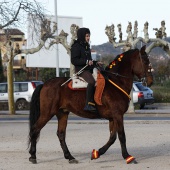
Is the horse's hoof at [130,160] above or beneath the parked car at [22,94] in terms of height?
above

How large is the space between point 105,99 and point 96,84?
0.35m

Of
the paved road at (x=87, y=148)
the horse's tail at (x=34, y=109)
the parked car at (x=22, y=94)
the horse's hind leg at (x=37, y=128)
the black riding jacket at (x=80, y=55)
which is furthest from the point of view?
the parked car at (x=22, y=94)

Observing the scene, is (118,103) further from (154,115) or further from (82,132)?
(154,115)

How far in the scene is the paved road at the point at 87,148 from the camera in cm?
1214


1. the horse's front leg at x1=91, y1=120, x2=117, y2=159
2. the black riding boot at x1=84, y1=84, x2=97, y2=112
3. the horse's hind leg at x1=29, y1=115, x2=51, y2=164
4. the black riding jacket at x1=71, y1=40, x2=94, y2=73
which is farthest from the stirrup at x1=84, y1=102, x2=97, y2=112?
the horse's hind leg at x1=29, y1=115, x2=51, y2=164

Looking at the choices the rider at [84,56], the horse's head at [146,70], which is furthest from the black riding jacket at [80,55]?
the horse's head at [146,70]

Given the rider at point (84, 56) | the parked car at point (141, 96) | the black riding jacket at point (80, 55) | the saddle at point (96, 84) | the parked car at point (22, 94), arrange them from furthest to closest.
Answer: the parked car at point (22, 94), the parked car at point (141, 96), the black riding jacket at point (80, 55), the rider at point (84, 56), the saddle at point (96, 84)

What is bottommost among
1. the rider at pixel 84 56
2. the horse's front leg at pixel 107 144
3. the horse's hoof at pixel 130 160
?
the horse's hoof at pixel 130 160

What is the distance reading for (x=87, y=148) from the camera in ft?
48.4

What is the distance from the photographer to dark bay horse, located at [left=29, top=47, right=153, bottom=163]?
41.2 ft

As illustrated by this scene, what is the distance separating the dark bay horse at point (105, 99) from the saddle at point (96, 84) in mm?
91

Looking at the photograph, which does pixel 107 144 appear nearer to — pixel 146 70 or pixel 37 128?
pixel 37 128

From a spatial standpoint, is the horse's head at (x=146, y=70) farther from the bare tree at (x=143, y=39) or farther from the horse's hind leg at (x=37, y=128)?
the bare tree at (x=143, y=39)

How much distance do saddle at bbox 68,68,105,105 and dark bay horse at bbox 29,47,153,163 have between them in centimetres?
9
